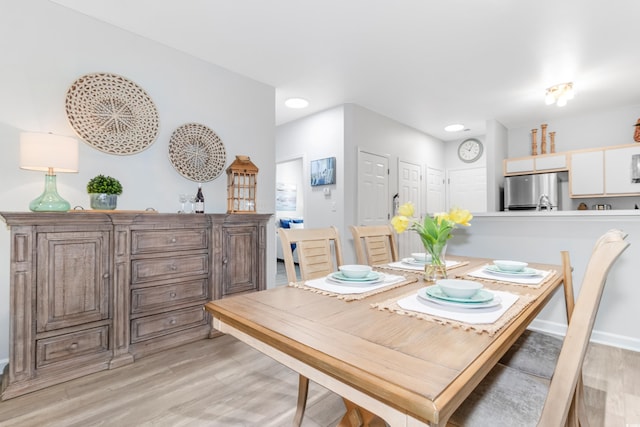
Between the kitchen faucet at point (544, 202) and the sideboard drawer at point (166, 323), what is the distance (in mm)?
4651

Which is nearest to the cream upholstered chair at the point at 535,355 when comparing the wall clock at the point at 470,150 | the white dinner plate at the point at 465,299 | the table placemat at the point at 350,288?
the white dinner plate at the point at 465,299

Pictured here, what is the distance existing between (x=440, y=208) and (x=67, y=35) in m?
5.79

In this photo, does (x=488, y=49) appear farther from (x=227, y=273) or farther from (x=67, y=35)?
(x=67, y=35)

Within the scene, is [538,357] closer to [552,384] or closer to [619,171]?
[552,384]

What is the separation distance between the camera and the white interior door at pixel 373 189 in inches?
167

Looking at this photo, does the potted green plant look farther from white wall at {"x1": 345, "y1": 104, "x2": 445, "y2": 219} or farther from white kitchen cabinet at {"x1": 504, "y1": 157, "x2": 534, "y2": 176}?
white kitchen cabinet at {"x1": 504, "y1": 157, "x2": 534, "y2": 176}

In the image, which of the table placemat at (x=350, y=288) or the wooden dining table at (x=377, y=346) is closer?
the wooden dining table at (x=377, y=346)

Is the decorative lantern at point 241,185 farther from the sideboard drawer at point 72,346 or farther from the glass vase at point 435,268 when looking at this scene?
the glass vase at point 435,268

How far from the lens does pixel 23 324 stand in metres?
1.77

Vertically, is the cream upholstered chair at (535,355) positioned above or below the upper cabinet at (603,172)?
below

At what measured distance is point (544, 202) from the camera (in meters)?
4.47

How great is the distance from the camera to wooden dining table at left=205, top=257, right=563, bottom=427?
577 millimetres

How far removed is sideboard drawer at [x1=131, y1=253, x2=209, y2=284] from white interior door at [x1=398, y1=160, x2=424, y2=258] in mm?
3041

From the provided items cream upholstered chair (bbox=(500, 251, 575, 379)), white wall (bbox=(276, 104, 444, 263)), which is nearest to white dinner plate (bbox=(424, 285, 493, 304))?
cream upholstered chair (bbox=(500, 251, 575, 379))
